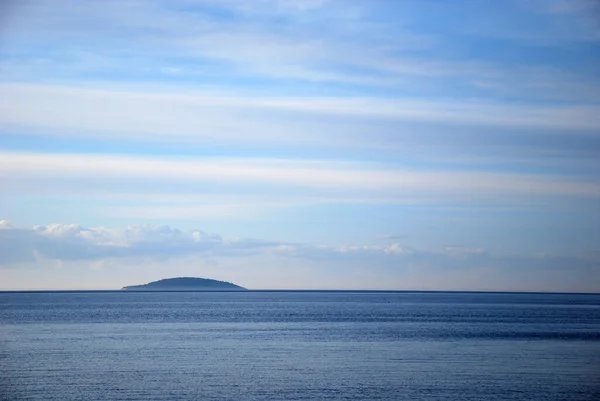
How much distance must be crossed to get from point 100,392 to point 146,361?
11.3m

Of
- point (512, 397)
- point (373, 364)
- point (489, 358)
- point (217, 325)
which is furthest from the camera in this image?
point (217, 325)

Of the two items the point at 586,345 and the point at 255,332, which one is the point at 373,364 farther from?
the point at 255,332

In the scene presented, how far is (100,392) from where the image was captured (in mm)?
35438

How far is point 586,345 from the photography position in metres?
59.2

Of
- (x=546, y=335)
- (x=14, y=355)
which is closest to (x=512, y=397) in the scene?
(x=14, y=355)

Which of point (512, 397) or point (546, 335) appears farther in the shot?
point (546, 335)

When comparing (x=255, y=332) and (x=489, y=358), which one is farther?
(x=255, y=332)

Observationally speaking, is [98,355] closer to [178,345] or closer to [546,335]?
[178,345]

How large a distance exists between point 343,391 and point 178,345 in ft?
79.6

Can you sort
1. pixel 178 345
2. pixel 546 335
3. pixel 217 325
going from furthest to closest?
pixel 217 325
pixel 546 335
pixel 178 345

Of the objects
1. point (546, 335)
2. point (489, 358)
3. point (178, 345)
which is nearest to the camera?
point (489, 358)

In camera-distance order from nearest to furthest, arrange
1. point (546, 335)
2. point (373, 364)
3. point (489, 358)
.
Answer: point (373, 364) → point (489, 358) → point (546, 335)

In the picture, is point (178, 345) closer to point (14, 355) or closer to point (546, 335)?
point (14, 355)

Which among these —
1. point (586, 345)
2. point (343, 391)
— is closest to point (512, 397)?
point (343, 391)
